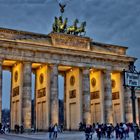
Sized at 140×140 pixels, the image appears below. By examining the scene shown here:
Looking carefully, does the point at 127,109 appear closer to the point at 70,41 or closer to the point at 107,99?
the point at 107,99

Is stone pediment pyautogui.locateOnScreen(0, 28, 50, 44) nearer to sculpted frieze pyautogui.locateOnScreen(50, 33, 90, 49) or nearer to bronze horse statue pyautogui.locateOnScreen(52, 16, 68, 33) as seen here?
sculpted frieze pyautogui.locateOnScreen(50, 33, 90, 49)

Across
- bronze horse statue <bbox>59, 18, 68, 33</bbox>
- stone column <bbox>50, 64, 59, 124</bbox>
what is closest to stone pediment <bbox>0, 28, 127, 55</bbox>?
bronze horse statue <bbox>59, 18, 68, 33</bbox>

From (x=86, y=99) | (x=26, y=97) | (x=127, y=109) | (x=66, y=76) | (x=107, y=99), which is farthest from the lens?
(x=66, y=76)

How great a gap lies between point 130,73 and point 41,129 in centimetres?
3125

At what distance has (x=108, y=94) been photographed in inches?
2026

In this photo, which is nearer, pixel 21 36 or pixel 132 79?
pixel 132 79

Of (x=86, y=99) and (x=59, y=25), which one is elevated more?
(x=59, y=25)

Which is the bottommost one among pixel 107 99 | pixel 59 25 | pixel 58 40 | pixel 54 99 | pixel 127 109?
pixel 127 109

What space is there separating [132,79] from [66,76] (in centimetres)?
3459

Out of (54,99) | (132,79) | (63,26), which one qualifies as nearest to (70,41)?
(63,26)

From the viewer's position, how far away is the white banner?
A: 20.1 metres

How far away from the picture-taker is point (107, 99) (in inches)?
2019

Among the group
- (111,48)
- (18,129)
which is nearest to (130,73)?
(18,129)

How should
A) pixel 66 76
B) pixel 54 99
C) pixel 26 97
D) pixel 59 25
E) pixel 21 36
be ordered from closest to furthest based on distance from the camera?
pixel 26 97, pixel 21 36, pixel 54 99, pixel 59 25, pixel 66 76
